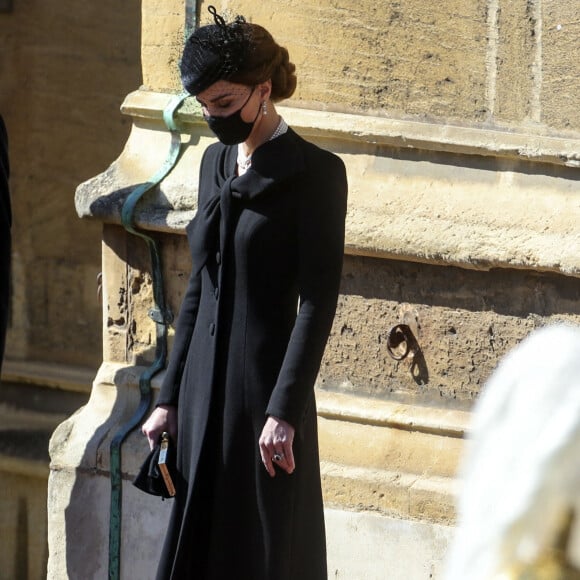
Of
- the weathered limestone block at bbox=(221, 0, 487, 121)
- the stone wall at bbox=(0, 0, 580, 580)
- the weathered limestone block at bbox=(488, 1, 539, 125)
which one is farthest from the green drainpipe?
the weathered limestone block at bbox=(488, 1, 539, 125)

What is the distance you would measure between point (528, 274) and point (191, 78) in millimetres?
1373

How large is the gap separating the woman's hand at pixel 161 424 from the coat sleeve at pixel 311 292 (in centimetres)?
37

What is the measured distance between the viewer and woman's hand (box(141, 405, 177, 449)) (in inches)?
142

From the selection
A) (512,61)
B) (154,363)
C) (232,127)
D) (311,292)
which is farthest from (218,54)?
(154,363)

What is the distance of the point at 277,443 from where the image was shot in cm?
335

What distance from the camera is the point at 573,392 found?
5.30 feet

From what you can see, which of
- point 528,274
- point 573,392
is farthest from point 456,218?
point 573,392

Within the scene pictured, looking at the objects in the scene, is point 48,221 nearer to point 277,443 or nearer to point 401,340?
point 401,340

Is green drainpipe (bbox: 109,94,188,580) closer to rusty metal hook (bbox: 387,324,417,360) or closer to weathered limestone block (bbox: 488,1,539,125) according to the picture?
rusty metal hook (bbox: 387,324,417,360)

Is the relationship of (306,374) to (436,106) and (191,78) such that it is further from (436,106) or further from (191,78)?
(436,106)

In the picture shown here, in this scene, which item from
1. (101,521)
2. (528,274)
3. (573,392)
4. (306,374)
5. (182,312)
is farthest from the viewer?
(101,521)

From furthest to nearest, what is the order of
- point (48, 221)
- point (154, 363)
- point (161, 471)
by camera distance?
point (48, 221) → point (154, 363) → point (161, 471)

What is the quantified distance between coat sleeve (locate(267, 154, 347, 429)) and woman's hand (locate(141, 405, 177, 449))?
0.37 metres

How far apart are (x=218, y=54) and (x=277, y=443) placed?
903mm
